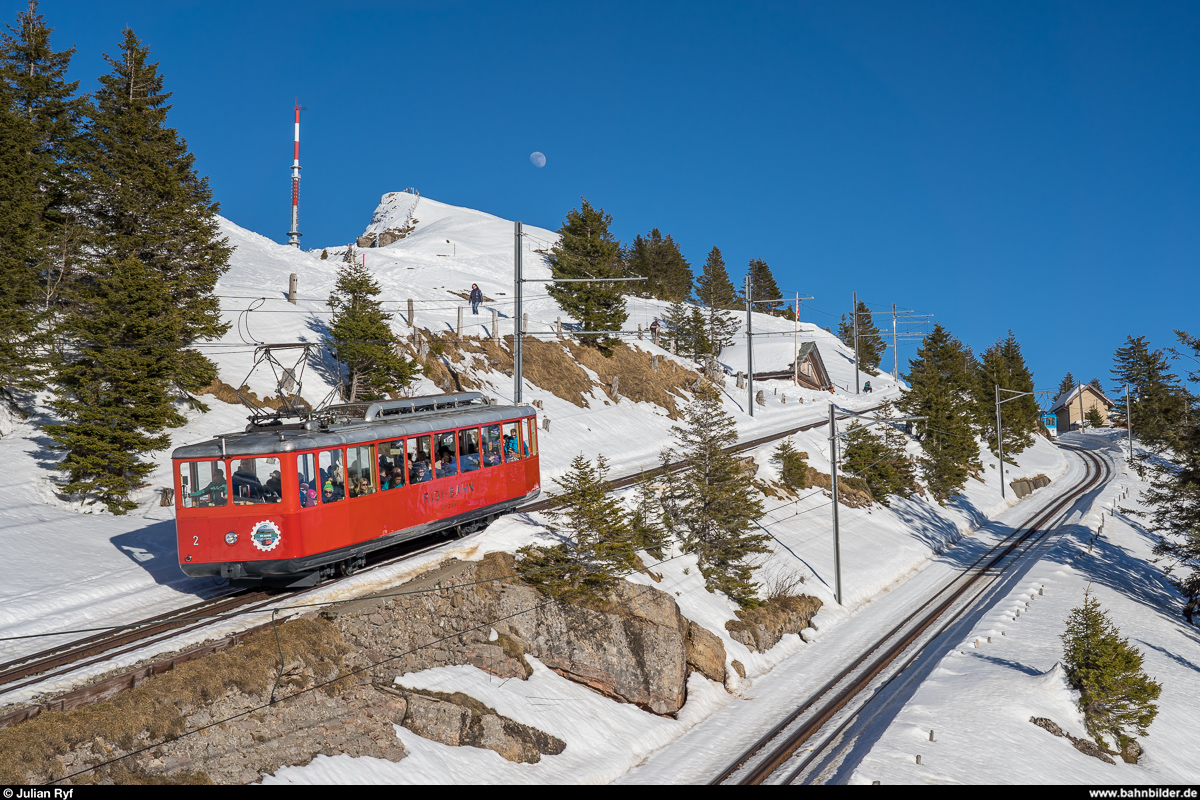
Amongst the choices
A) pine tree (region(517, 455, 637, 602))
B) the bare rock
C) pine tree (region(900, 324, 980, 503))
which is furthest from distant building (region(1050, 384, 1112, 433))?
pine tree (region(517, 455, 637, 602))

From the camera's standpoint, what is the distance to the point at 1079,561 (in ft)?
120

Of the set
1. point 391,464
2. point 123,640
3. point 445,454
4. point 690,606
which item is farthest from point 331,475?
point 690,606

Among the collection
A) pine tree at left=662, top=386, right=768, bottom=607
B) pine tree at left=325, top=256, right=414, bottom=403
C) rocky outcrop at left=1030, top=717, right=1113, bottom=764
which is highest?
pine tree at left=325, top=256, right=414, bottom=403

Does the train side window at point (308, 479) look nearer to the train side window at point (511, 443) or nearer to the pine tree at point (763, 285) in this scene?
the train side window at point (511, 443)

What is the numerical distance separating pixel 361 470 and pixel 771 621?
15.5 m

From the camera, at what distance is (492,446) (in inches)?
851

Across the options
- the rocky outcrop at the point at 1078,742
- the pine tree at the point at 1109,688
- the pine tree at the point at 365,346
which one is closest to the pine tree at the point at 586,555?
the rocky outcrop at the point at 1078,742

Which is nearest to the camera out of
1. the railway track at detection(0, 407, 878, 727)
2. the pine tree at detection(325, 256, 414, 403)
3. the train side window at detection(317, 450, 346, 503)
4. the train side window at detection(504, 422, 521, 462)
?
the railway track at detection(0, 407, 878, 727)

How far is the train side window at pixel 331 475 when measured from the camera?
15664mm

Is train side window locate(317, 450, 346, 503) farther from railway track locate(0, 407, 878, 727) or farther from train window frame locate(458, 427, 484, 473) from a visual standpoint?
train window frame locate(458, 427, 484, 473)

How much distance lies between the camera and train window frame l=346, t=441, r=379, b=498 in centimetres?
1634

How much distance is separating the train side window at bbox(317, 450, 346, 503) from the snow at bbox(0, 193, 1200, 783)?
206 cm

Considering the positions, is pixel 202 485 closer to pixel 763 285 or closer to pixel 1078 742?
pixel 1078 742

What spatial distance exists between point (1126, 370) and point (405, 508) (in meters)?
113
